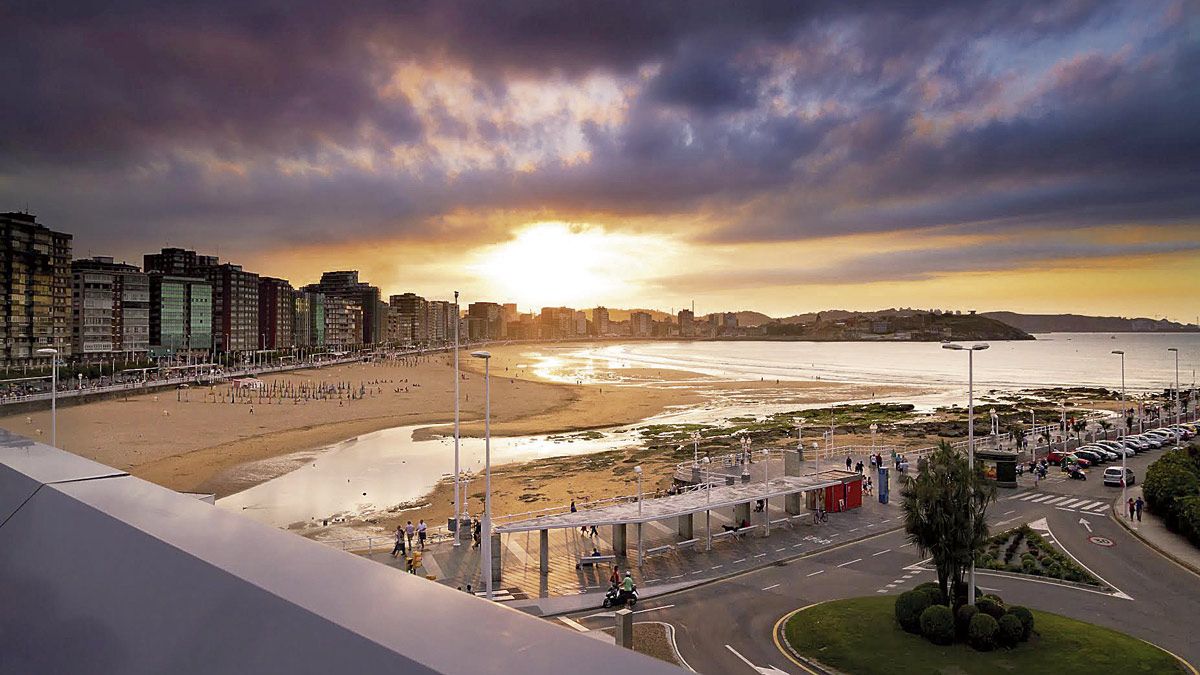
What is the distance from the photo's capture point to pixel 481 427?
2063 inches

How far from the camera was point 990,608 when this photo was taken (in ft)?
47.6

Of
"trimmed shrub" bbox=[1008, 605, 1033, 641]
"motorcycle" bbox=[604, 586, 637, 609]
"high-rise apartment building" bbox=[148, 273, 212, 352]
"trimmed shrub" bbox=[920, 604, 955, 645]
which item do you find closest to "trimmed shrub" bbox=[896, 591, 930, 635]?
"trimmed shrub" bbox=[920, 604, 955, 645]

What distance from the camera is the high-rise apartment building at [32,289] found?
253 feet

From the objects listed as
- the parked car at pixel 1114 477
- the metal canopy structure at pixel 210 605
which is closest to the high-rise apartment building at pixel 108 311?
the parked car at pixel 1114 477

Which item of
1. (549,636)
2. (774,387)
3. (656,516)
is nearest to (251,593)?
(549,636)

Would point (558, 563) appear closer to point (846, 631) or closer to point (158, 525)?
point (846, 631)

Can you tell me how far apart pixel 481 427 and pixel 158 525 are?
50.8 m

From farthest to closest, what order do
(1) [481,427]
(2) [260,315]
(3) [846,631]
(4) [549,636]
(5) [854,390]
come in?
(2) [260,315] < (5) [854,390] < (1) [481,427] < (3) [846,631] < (4) [549,636]

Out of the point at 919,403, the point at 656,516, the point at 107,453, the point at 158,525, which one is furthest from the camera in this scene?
the point at 919,403

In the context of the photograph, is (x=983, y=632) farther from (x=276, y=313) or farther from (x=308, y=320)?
(x=308, y=320)

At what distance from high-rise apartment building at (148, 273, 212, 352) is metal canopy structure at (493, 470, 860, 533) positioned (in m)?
115

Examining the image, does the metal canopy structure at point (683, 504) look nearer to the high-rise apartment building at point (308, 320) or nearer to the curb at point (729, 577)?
the curb at point (729, 577)

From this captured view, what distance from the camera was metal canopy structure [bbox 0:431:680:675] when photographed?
1513 mm

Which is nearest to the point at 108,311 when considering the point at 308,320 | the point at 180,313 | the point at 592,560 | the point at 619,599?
the point at 180,313
